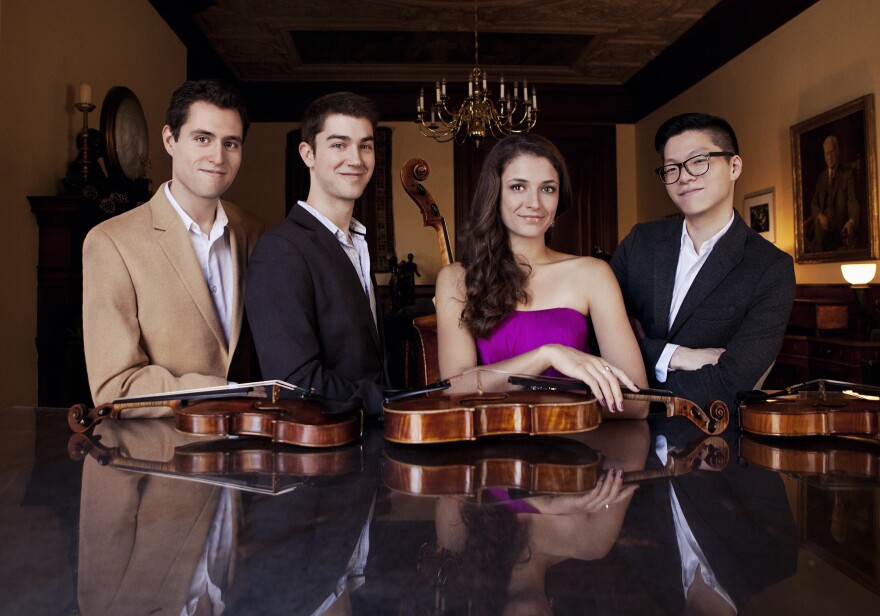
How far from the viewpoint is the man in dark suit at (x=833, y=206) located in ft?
16.8

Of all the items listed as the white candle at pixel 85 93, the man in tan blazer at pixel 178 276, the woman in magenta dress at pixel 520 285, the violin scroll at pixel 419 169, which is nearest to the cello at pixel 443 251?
the violin scroll at pixel 419 169

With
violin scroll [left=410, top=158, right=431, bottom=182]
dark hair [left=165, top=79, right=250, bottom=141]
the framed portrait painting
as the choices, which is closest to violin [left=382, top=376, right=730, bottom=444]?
dark hair [left=165, top=79, right=250, bottom=141]

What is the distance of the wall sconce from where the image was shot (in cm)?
448

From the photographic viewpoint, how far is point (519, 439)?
121 cm

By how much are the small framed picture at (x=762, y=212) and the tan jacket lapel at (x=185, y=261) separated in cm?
565

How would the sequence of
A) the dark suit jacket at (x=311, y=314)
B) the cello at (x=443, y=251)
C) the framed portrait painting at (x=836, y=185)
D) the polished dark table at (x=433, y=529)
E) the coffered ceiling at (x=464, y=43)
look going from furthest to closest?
1. the coffered ceiling at (x=464, y=43)
2. the framed portrait painting at (x=836, y=185)
3. the cello at (x=443, y=251)
4. the dark suit jacket at (x=311, y=314)
5. the polished dark table at (x=433, y=529)

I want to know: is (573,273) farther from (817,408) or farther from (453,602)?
(453,602)

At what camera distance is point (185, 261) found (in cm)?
183

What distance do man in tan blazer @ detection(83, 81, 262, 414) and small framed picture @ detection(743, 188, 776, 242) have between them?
5.52 m

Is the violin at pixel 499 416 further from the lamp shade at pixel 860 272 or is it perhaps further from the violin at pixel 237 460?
the lamp shade at pixel 860 272

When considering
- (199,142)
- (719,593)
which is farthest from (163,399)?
(719,593)

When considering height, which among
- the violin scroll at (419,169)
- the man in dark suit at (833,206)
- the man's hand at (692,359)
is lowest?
the man's hand at (692,359)

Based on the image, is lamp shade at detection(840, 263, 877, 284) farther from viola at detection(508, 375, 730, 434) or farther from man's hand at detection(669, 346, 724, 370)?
viola at detection(508, 375, 730, 434)

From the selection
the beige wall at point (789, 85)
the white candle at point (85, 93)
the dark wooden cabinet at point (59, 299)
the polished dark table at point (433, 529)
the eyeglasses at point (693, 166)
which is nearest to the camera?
the polished dark table at point (433, 529)
